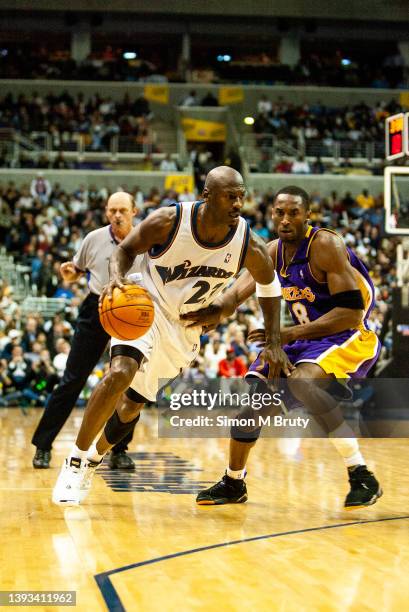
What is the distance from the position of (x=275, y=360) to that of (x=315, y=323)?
0.35 metres

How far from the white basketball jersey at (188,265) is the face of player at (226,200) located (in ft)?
0.47

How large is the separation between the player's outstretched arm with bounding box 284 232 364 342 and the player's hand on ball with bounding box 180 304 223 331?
0.41 metres

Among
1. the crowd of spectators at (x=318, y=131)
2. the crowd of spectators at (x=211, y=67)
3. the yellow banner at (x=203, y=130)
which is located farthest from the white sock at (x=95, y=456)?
the crowd of spectators at (x=211, y=67)

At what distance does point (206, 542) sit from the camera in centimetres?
401

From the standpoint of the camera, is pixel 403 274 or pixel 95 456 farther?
pixel 403 274

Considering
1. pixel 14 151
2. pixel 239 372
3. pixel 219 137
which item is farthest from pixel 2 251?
pixel 219 137

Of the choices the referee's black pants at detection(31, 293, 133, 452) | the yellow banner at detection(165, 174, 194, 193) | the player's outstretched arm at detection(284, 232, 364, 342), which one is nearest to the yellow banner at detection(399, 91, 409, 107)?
the yellow banner at detection(165, 174, 194, 193)

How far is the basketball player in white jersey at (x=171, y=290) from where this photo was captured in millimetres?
4715

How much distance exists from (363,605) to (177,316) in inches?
96.3

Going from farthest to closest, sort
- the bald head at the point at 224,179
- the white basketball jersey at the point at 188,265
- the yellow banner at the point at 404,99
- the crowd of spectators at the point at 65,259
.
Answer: the yellow banner at the point at 404,99, the crowd of spectators at the point at 65,259, the white basketball jersey at the point at 188,265, the bald head at the point at 224,179

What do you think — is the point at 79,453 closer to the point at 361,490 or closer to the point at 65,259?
the point at 361,490

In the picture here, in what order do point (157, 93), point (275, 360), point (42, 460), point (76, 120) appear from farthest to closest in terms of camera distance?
point (157, 93)
point (76, 120)
point (42, 460)
point (275, 360)

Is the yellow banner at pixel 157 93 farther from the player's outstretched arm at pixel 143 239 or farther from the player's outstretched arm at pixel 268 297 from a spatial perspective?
the player's outstretched arm at pixel 143 239

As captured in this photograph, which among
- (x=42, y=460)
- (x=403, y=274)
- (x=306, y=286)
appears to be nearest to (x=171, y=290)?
(x=306, y=286)
